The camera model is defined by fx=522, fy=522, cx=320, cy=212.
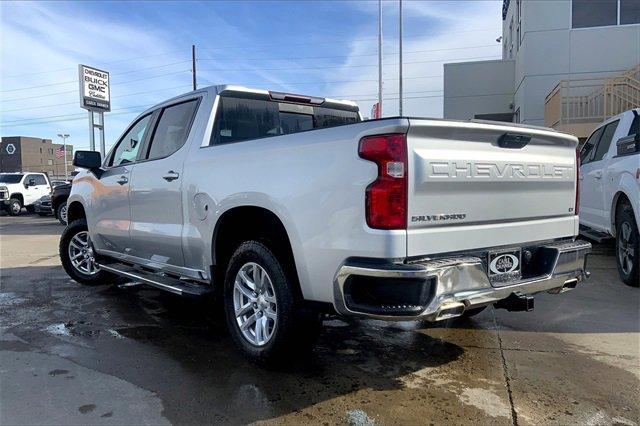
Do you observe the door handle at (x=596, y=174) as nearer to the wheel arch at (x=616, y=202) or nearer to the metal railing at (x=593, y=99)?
the wheel arch at (x=616, y=202)

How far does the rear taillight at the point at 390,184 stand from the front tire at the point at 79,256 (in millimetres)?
4928

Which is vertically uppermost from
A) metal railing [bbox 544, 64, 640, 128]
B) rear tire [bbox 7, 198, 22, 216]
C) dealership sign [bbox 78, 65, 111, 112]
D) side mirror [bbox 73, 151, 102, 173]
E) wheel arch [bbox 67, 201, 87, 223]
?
dealership sign [bbox 78, 65, 111, 112]

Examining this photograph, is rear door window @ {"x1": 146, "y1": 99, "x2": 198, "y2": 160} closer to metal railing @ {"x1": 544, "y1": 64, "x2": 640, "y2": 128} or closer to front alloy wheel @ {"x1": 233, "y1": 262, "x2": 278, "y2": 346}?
front alloy wheel @ {"x1": 233, "y1": 262, "x2": 278, "y2": 346}

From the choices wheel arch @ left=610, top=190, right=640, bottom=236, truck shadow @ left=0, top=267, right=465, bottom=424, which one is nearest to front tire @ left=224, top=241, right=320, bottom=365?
truck shadow @ left=0, top=267, right=465, bottom=424

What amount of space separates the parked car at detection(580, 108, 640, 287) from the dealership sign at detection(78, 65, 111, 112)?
15970mm

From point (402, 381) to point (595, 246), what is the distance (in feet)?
22.4

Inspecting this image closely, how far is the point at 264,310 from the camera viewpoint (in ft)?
12.2

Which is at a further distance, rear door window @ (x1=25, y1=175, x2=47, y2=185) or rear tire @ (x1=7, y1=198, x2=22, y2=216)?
rear door window @ (x1=25, y1=175, x2=47, y2=185)

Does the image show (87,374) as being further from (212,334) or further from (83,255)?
(83,255)

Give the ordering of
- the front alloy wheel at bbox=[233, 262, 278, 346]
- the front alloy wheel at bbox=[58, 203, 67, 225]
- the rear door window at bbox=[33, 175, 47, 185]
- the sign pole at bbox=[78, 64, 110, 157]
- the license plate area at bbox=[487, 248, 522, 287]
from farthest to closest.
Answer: the rear door window at bbox=[33, 175, 47, 185]
the sign pole at bbox=[78, 64, 110, 157]
the front alloy wheel at bbox=[58, 203, 67, 225]
the front alloy wheel at bbox=[233, 262, 278, 346]
the license plate area at bbox=[487, 248, 522, 287]

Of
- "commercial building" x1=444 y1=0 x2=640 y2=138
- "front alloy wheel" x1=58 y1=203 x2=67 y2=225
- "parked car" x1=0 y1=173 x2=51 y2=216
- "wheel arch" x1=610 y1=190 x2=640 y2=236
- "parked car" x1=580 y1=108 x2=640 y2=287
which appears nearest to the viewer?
"parked car" x1=580 y1=108 x2=640 y2=287

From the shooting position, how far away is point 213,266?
4.11 m

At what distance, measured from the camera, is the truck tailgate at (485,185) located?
2936 millimetres

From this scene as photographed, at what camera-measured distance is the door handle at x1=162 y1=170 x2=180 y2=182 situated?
14.5 feet
